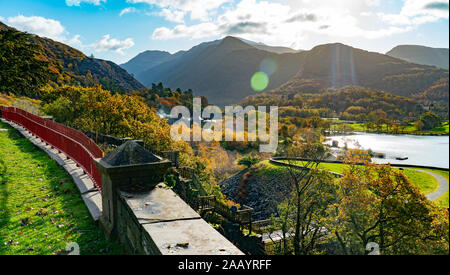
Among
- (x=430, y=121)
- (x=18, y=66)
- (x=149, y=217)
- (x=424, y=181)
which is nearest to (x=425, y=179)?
(x=424, y=181)

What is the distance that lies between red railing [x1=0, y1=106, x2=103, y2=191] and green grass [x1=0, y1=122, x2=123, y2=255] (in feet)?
2.11

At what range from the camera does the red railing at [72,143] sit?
8149mm

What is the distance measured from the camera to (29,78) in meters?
17.2

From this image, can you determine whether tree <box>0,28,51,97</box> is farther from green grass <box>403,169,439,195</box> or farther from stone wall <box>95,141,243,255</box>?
green grass <box>403,169,439,195</box>

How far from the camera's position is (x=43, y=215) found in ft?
21.1

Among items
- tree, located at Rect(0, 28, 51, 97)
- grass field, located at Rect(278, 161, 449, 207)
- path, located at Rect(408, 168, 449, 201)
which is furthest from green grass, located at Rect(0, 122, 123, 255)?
path, located at Rect(408, 168, 449, 201)

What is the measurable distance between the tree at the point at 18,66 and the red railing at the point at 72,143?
2.38 meters

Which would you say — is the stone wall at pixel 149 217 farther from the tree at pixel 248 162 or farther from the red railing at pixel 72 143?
the tree at pixel 248 162

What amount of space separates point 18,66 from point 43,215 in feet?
41.7

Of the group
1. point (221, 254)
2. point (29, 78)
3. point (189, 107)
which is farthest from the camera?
point (189, 107)

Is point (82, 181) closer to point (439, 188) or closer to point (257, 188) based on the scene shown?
point (439, 188)
